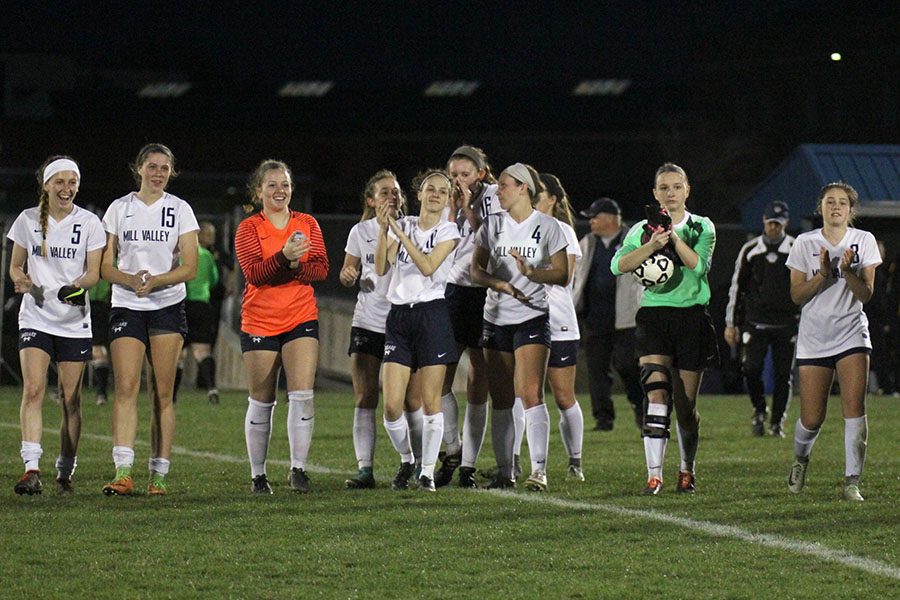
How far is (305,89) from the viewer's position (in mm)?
68812

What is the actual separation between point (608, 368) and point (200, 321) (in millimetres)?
5262

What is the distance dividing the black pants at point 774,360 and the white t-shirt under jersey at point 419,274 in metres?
5.83

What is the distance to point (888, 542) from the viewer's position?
7.54 m

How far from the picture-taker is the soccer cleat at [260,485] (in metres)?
9.43

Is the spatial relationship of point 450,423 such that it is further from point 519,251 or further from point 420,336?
point 519,251

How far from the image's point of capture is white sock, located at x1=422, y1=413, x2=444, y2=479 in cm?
948

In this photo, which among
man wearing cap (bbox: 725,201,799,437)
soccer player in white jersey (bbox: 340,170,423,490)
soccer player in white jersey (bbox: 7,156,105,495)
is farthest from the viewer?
man wearing cap (bbox: 725,201,799,437)

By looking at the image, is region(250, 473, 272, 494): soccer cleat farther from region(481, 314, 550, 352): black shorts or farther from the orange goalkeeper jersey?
region(481, 314, 550, 352): black shorts

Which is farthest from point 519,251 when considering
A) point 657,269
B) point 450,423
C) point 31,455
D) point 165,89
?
point 165,89

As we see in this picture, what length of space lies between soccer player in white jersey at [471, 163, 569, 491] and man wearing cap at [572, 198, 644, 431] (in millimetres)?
5094

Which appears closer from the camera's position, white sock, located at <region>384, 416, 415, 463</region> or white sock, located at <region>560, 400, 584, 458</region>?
white sock, located at <region>384, 416, 415, 463</region>

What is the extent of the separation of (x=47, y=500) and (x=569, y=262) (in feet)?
11.0

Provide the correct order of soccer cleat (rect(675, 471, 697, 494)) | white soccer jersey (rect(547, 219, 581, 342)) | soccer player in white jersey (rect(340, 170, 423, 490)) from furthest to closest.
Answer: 1. white soccer jersey (rect(547, 219, 581, 342))
2. soccer player in white jersey (rect(340, 170, 423, 490))
3. soccer cleat (rect(675, 471, 697, 494))

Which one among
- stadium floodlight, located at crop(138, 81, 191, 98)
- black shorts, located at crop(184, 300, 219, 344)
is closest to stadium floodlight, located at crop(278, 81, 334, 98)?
stadium floodlight, located at crop(138, 81, 191, 98)
